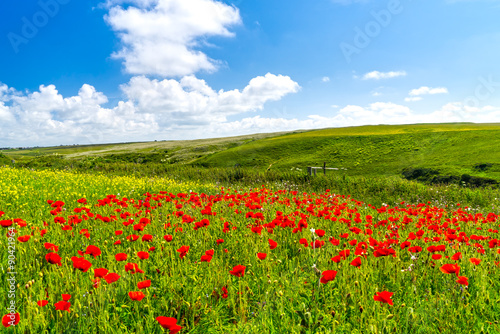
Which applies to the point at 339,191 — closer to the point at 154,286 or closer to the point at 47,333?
the point at 154,286

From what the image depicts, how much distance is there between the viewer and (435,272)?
3.35m

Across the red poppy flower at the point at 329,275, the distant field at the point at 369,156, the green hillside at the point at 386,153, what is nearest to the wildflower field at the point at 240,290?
the red poppy flower at the point at 329,275

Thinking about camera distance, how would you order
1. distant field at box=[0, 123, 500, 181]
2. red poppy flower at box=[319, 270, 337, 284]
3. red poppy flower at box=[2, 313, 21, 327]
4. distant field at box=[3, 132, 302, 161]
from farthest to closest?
distant field at box=[3, 132, 302, 161], distant field at box=[0, 123, 500, 181], red poppy flower at box=[319, 270, 337, 284], red poppy flower at box=[2, 313, 21, 327]

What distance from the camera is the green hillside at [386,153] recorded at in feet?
92.2

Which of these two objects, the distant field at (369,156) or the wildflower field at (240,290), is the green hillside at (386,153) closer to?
the distant field at (369,156)

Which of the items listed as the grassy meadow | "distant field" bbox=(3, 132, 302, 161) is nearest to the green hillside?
"distant field" bbox=(3, 132, 302, 161)

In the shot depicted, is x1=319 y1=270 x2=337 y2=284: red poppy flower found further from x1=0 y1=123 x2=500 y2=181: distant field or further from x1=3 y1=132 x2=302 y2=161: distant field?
x1=3 y1=132 x2=302 y2=161: distant field

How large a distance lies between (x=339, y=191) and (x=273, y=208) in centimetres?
894

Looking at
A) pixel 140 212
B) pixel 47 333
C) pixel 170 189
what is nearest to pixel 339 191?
pixel 170 189

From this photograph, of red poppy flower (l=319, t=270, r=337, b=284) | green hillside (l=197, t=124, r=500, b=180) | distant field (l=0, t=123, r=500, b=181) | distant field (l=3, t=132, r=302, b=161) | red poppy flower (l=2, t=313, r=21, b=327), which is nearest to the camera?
red poppy flower (l=2, t=313, r=21, b=327)

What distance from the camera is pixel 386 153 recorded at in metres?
38.2

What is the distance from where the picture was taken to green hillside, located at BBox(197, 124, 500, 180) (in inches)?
1107

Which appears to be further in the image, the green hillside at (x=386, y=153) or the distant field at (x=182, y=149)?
the distant field at (x=182, y=149)

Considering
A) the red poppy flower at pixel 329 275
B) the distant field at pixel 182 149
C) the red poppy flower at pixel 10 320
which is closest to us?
the red poppy flower at pixel 10 320
